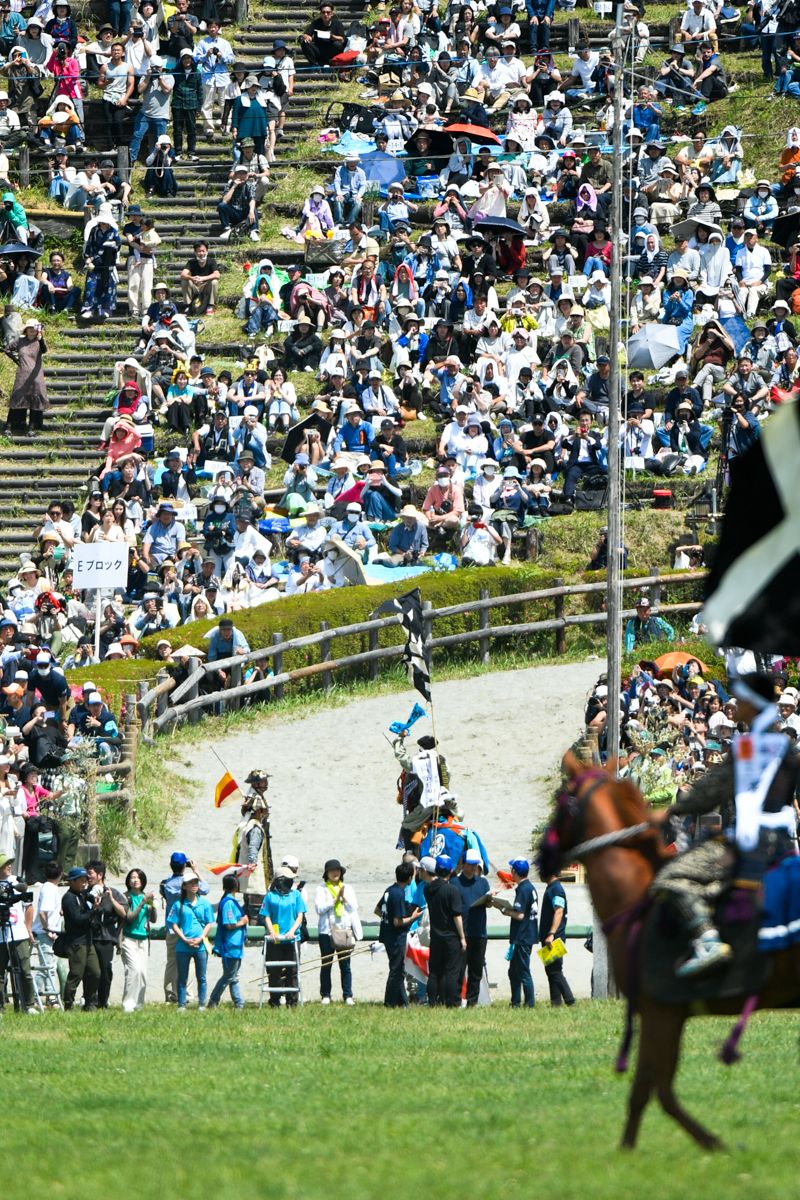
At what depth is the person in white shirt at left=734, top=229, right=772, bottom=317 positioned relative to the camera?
37875 millimetres

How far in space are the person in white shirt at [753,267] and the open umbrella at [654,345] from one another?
84.8 inches

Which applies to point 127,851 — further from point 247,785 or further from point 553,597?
point 553,597

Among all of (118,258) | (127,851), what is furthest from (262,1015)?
(118,258)

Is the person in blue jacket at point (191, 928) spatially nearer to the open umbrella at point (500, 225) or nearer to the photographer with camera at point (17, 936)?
the photographer with camera at point (17, 936)

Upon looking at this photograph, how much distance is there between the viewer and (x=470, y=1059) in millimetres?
17219

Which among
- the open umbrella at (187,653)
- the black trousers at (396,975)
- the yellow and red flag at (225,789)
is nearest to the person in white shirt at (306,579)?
the open umbrella at (187,653)

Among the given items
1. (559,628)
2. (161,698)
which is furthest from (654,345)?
(161,698)

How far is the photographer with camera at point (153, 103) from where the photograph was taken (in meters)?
46.3

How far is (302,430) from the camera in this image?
36.6 meters

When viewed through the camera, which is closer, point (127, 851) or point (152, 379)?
point (127, 851)

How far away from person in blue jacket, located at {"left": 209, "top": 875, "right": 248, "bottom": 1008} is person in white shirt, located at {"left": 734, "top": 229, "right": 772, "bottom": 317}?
19157 mm

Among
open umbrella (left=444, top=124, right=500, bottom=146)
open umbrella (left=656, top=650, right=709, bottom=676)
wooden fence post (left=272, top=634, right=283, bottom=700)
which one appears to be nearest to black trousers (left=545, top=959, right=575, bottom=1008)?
open umbrella (left=656, top=650, right=709, bottom=676)

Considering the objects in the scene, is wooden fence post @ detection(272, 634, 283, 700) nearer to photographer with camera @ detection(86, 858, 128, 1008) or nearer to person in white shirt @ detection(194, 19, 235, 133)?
photographer with camera @ detection(86, 858, 128, 1008)

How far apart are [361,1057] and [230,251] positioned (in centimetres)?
2882
